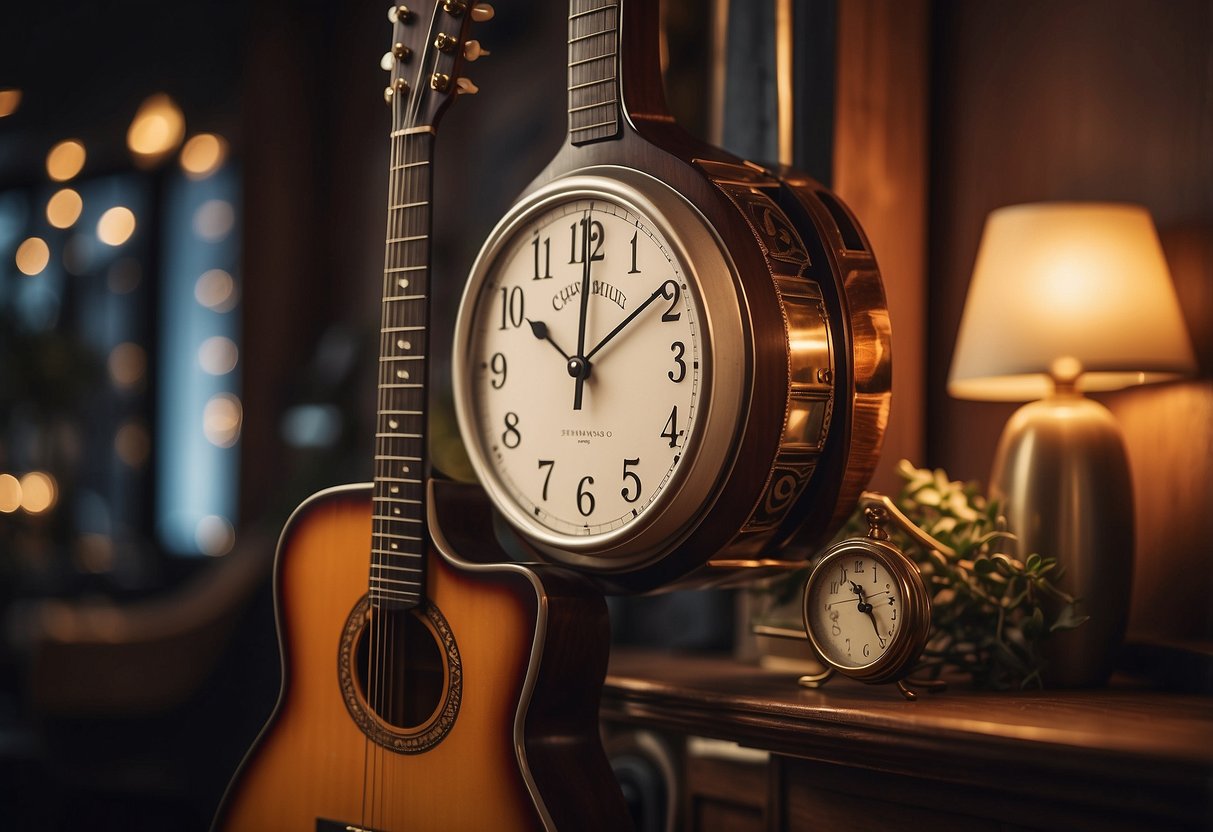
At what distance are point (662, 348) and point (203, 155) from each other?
4204mm

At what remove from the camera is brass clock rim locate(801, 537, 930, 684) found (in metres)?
1.24

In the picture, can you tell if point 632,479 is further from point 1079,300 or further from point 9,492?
point 9,492

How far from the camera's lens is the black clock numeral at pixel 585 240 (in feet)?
4.57

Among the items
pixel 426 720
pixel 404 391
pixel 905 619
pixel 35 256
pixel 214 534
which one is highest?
pixel 35 256

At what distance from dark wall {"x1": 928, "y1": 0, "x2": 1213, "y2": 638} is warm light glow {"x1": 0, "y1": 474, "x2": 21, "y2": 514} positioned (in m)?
4.14

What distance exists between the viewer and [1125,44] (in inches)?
66.2

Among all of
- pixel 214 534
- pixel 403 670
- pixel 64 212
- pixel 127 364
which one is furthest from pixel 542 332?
pixel 64 212

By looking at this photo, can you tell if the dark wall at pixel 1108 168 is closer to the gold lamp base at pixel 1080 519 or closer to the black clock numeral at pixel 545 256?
the gold lamp base at pixel 1080 519

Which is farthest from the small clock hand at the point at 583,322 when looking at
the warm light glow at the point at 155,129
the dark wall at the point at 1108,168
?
the warm light glow at the point at 155,129

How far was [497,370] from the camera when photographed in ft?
4.96

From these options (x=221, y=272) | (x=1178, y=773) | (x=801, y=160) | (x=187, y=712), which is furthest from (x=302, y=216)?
(x=1178, y=773)

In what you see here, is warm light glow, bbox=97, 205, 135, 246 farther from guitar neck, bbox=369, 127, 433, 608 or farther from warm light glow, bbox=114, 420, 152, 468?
guitar neck, bbox=369, 127, 433, 608

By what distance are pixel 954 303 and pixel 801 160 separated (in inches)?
13.4

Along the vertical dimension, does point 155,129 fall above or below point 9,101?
below
